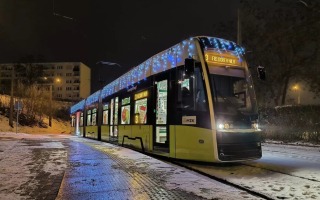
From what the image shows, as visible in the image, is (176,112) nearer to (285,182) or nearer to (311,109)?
(285,182)

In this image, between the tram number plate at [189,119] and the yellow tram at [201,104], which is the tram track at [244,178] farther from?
the tram number plate at [189,119]

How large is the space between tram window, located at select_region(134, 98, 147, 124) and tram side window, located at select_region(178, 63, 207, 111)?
114 inches

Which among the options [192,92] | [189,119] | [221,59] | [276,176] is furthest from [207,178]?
[221,59]

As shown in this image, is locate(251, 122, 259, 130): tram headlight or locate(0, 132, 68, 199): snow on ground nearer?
locate(0, 132, 68, 199): snow on ground

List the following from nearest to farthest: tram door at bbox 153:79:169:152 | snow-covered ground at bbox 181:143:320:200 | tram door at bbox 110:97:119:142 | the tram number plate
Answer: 1. snow-covered ground at bbox 181:143:320:200
2. the tram number plate
3. tram door at bbox 153:79:169:152
4. tram door at bbox 110:97:119:142

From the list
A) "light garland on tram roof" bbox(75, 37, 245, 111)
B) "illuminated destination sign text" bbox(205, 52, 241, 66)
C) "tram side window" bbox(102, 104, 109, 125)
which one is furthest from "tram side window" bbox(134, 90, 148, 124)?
"tram side window" bbox(102, 104, 109, 125)

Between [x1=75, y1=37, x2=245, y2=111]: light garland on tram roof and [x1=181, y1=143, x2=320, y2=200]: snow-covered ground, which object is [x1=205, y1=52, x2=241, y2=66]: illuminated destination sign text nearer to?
[x1=75, y1=37, x2=245, y2=111]: light garland on tram roof

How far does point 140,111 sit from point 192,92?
421 cm

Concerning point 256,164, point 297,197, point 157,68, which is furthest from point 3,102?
point 297,197

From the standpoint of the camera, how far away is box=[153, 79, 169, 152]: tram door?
1309 cm

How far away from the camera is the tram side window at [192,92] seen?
11.3m

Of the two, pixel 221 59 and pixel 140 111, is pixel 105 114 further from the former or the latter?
pixel 221 59

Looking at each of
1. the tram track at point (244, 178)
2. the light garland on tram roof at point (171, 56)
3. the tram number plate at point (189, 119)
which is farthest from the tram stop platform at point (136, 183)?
the light garland on tram roof at point (171, 56)

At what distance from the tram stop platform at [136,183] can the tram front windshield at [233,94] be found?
230 cm
